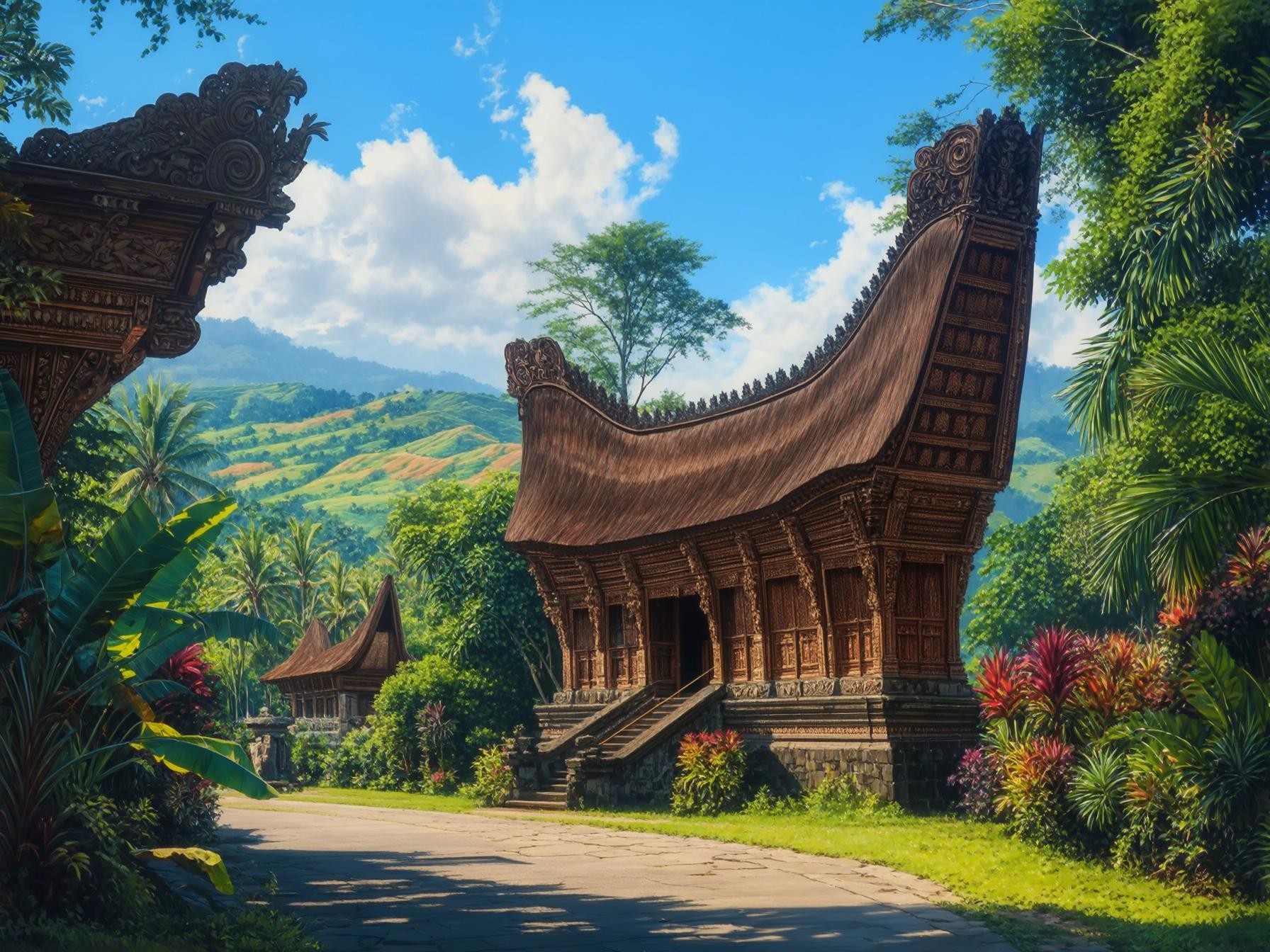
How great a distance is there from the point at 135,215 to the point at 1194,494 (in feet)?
37.0

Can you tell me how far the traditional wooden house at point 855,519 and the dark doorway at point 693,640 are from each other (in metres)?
2.37

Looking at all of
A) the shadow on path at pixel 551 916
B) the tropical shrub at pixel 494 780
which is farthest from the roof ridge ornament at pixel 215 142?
the tropical shrub at pixel 494 780

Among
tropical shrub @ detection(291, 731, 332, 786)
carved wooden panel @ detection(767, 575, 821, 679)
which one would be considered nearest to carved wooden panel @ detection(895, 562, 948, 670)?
carved wooden panel @ detection(767, 575, 821, 679)

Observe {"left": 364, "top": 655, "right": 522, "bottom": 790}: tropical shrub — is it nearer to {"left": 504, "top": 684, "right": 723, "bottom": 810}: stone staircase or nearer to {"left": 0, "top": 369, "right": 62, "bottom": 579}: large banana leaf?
{"left": 504, "top": 684, "right": 723, "bottom": 810}: stone staircase

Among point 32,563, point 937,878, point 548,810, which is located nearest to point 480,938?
point 32,563

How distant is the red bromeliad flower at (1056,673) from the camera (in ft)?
49.9

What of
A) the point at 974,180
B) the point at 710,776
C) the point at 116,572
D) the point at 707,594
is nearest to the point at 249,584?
the point at 707,594

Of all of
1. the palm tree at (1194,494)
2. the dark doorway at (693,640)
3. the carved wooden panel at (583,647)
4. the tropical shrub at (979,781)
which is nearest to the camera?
the palm tree at (1194,494)

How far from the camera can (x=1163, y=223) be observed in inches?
887

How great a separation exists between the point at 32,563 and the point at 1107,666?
36.7 feet

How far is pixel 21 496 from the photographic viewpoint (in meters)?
9.20

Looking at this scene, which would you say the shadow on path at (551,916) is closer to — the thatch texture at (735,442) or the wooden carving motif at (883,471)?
the wooden carving motif at (883,471)

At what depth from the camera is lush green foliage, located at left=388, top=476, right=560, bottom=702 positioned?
33.5 m

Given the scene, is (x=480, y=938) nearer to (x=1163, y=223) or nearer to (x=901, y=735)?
(x=901, y=735)
